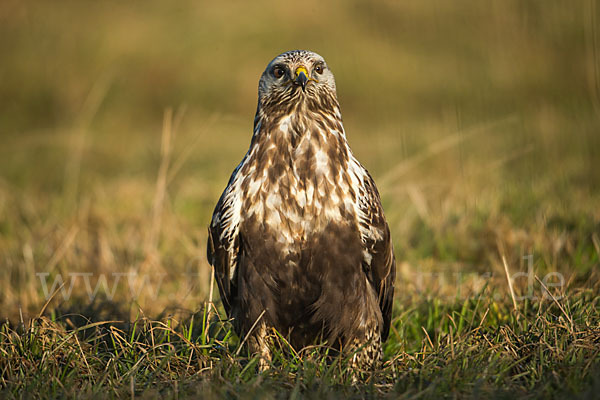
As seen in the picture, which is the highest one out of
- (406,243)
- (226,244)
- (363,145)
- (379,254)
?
(226,244)

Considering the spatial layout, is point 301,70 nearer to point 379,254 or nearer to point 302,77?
point 302,77

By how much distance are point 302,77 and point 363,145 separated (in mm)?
7715

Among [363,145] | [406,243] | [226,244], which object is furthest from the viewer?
[363,145]

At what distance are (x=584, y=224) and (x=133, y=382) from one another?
3.92 meters

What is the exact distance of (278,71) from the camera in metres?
3.39

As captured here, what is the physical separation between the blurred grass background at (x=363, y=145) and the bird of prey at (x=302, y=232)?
70cm

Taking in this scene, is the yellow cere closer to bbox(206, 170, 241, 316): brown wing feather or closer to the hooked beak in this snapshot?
the hooked beak

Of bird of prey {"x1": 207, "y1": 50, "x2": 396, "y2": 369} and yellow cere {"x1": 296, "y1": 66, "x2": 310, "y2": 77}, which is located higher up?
yellow cere {"x1": 296, "y1": 66, "x2": 310, "y2": 77}

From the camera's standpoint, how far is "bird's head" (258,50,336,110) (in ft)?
10.8

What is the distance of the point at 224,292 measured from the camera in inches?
134

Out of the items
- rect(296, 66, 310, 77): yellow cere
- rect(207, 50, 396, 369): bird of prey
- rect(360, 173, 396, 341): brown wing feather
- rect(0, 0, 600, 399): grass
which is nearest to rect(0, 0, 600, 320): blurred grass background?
rect(0, 0, 600, 399): grass

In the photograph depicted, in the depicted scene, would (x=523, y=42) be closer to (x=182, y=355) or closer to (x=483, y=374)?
(x=483, y=374)

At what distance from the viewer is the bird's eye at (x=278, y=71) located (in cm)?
338

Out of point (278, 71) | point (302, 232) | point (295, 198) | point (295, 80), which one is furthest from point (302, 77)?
point (302, 232)
